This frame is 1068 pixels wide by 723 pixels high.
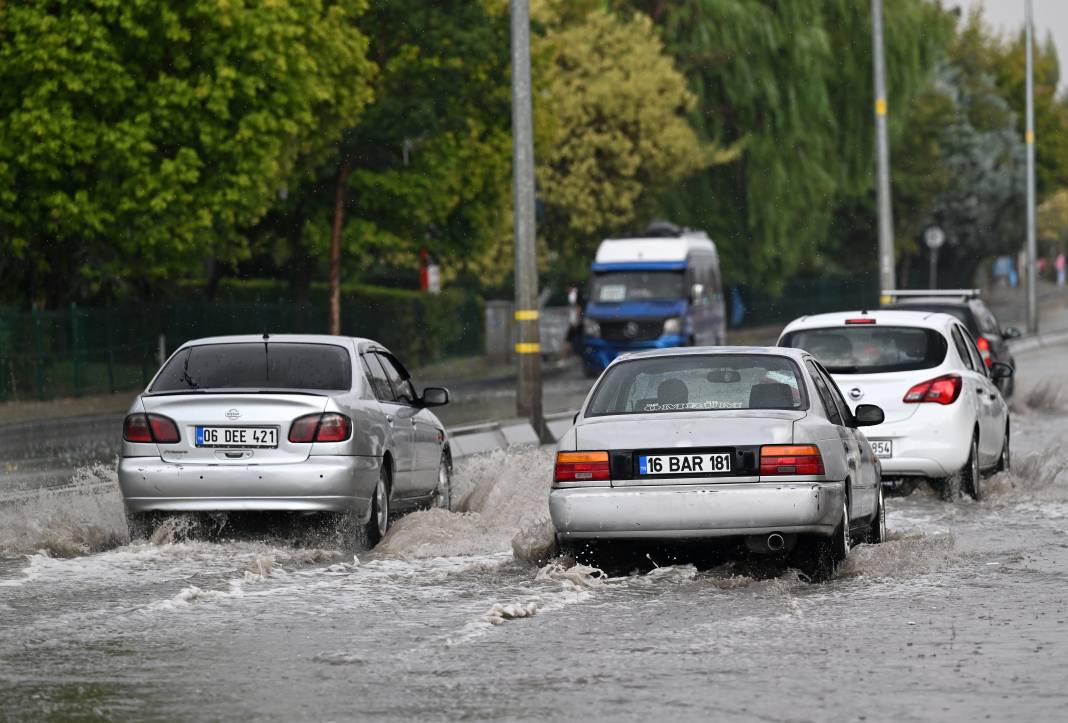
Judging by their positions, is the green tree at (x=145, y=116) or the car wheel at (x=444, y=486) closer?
the car wheel at (x=444, y=486)

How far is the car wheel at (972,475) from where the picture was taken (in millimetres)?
16391

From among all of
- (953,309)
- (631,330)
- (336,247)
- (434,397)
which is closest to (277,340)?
→ (434,397)

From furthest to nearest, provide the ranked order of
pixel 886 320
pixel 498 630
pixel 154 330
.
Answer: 1. pixel 154 330
2. pixel 886 320
3. pixel 498 630

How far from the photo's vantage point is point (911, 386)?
16.3 metres

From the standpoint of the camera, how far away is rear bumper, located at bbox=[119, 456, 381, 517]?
42.2 feet

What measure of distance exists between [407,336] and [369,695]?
43040mm

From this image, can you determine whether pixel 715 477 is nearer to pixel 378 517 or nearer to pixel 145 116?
pixel 378 517

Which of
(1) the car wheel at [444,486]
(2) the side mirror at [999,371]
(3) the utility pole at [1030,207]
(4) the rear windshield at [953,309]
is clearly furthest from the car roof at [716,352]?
(3) the utility pole at [1030,207]

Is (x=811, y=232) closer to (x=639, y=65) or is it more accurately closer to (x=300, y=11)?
(x=639, y=65)

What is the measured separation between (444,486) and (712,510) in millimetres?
5369

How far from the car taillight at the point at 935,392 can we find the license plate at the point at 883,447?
37cm

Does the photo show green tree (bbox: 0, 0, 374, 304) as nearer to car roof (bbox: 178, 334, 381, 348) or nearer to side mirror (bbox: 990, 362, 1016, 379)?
side mirror (bbox: 990, 362, 1016, 379)

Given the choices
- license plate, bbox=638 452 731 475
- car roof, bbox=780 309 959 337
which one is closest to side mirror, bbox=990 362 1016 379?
Result: car roof, bbox=780 309 959 337

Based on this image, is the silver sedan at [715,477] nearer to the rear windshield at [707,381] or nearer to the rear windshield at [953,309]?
the rear windshield at [707,381]
